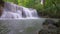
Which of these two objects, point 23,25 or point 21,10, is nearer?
point 23,25

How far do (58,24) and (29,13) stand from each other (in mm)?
506

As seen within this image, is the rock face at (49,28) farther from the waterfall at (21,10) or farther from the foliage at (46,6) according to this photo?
the waterfall at (21,10)

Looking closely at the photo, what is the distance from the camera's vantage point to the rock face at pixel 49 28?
2.67 meters

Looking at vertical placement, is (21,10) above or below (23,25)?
above

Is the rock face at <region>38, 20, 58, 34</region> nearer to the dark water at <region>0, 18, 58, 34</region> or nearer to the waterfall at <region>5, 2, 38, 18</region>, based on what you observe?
the dark water at <region>0, 18, 58, 34</region>

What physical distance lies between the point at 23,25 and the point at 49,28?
0.41m

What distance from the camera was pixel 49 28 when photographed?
2.72 m

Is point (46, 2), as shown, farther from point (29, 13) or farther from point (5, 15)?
point (5, 15)

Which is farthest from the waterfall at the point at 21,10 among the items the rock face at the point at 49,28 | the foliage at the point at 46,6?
the rock face at the point at 49,28

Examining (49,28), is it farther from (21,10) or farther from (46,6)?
(21,10)

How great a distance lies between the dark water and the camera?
2.68 m

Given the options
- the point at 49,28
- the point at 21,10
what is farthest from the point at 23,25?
the point at 49,28

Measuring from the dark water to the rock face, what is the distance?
63mm

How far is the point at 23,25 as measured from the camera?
2.73 metres
